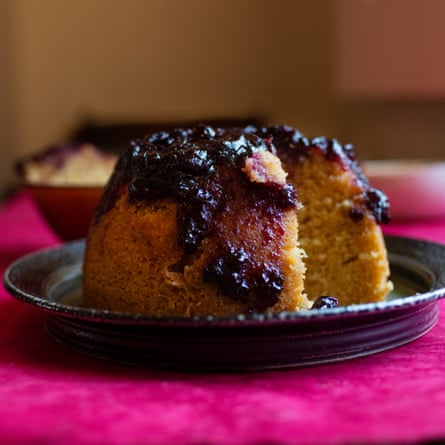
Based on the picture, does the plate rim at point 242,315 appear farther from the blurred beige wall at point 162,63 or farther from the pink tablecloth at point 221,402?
the blurred beige wall at point 162,63

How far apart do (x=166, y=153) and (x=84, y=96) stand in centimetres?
455

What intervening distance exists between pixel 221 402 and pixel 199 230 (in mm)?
320

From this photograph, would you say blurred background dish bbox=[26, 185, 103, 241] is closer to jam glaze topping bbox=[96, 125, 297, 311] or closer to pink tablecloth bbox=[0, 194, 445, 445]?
jam glaze topping bbox=[96, 125, 297, 311]

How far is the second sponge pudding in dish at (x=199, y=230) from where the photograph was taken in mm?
1105

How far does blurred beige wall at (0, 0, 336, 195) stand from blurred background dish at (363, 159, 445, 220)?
3.28 metres

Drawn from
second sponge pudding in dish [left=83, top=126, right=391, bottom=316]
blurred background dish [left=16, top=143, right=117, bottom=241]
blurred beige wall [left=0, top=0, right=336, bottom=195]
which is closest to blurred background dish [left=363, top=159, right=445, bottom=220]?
blurred background dish [left=16, top=143, right=117, bottom=241]

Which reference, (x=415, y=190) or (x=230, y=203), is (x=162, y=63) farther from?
(x=230, y=203)

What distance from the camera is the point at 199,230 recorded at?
111 centimetres

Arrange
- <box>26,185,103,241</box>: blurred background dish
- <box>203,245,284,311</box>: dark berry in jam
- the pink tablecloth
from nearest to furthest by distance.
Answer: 1. the pink tablecloth
2. <box>203,245,284,311</box>: dark berry in jam
3. <box>26,185,103,241</box>: blurred background dish

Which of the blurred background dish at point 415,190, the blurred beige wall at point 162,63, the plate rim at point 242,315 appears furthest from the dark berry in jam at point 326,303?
the blurred beige wall at point 162,63

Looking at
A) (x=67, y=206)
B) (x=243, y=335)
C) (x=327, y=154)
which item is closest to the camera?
(x=243, y=335)

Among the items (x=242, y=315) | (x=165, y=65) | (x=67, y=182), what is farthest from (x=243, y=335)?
(x=165, y=65)

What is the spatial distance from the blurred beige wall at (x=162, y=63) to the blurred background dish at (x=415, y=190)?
10.8 ft

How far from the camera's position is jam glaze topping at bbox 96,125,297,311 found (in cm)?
110
